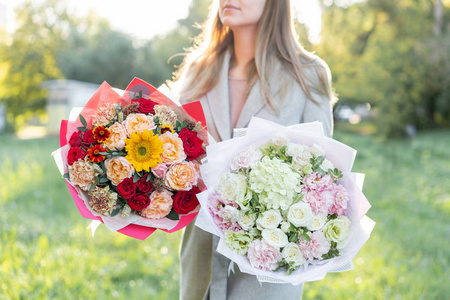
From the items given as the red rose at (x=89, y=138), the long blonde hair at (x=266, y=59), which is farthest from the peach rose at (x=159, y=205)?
the long blonde hair at (x=266, y=59)

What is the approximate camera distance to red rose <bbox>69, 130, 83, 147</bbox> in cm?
176

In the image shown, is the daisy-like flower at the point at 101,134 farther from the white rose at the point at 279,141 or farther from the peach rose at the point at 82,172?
the white rose at the point at 279,141

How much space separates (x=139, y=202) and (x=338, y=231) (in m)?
0.78

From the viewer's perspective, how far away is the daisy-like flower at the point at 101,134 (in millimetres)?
1714

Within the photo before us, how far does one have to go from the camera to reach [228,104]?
2.31 meters

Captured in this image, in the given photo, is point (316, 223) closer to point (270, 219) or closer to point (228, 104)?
point (270, 219)

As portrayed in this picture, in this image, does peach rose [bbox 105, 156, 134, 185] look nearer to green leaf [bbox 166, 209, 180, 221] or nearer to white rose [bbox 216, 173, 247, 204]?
green leaf [bbox 166, 209, 180, 221]

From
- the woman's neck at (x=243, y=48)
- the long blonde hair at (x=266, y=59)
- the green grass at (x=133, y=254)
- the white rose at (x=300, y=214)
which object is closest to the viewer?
the white rose at (x=300, y=214)

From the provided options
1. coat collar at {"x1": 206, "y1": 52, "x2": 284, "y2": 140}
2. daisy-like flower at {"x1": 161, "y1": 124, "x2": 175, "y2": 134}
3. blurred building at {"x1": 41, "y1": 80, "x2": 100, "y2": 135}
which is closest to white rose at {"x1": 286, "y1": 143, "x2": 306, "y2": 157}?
daisy-like flower at {"x1": 161, "y1": 124, "x2": 175, "y2": 134}

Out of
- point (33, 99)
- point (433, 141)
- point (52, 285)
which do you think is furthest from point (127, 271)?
point (33, 99)

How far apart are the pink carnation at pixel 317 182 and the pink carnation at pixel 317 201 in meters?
0.02

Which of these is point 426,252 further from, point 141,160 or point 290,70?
point 141,160

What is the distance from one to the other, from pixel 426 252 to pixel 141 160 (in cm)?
459

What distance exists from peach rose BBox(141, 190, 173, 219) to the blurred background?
1401mm
